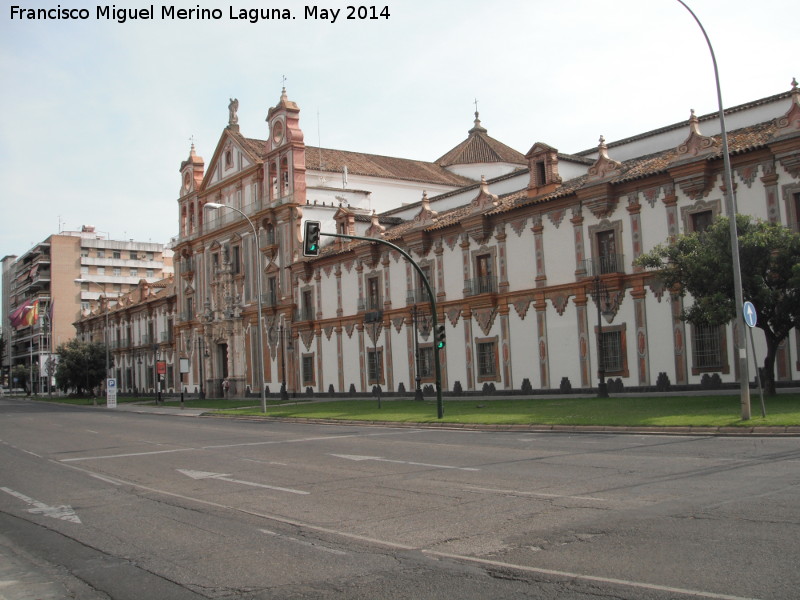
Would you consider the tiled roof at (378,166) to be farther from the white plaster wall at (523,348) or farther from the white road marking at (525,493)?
the white road marking at (525,493)

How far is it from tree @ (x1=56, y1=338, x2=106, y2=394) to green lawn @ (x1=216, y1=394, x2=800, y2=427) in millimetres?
51281

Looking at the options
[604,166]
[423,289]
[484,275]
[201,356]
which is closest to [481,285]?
[484,275]

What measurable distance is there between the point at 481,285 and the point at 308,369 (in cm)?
1693

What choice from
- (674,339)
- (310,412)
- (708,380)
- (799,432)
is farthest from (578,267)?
(799,432)

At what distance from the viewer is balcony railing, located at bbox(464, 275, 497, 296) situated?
122 feet

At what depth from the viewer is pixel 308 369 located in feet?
166

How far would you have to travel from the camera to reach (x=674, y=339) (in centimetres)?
3006

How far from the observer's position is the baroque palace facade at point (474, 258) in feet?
96.0

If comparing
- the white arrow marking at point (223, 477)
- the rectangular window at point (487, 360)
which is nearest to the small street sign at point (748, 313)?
the white arrow marking at point (223, 477)

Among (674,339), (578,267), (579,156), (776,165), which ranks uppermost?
(579,156)

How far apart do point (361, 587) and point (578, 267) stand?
28518 millimetres

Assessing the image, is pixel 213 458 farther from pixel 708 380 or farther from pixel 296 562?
pixel 708 380

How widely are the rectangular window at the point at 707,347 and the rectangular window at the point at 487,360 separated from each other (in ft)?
34.3

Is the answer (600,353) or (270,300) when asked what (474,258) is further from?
(270,300)
